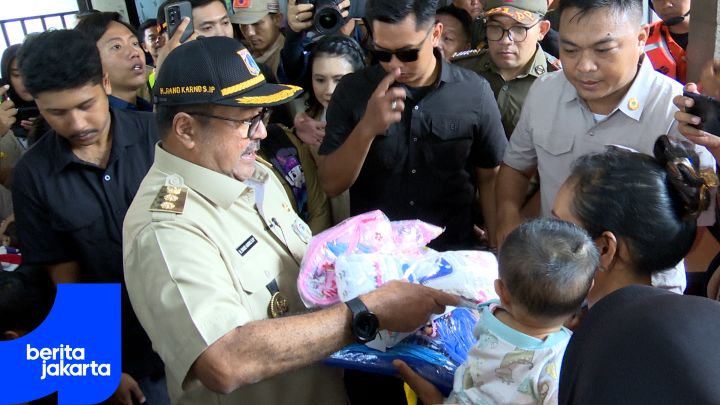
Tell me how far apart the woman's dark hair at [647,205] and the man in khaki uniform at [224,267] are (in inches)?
18.6

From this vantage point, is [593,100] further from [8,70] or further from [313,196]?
[8,70]

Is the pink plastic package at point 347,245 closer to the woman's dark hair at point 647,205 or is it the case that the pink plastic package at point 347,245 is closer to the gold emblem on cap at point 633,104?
the woman's dark hair at point 647,205

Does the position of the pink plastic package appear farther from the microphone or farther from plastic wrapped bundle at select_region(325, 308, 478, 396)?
the microphone

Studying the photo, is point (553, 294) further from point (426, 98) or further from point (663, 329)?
point (426, 98)

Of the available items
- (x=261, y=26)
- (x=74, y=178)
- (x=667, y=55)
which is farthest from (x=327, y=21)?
(x=667, y=55)

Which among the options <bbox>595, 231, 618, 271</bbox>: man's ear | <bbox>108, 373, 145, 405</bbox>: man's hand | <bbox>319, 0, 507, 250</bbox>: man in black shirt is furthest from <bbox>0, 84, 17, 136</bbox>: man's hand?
<bbox>595, 231, 618, 271</bbox>: man's ear

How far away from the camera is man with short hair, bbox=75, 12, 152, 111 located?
313 cm

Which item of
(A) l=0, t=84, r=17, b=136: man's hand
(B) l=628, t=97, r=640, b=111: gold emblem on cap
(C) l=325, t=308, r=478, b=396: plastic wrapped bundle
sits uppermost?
(B) l=628, t=97, r=640, b=111: gold emblem on cap

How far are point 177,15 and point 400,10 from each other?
1.46m

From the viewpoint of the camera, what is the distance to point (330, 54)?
3197 millimetres

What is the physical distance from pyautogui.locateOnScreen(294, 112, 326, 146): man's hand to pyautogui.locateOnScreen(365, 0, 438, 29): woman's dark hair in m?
0.69

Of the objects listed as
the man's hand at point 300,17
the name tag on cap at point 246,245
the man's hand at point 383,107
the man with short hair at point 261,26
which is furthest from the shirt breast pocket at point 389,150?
the man with short hair at point 261,26

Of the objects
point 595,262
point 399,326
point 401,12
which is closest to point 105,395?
point 399,326

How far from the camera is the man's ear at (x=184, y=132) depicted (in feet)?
5.57
